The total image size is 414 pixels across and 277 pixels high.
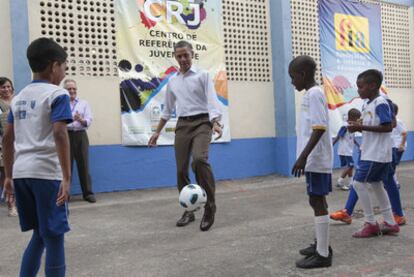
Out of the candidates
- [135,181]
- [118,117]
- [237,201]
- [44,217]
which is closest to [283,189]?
[237,201]

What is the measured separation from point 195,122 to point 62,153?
2485 millimetres

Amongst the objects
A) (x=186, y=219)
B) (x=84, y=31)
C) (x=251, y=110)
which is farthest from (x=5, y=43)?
(x=251, y=110)

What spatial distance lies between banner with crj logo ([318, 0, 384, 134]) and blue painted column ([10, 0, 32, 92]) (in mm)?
6095

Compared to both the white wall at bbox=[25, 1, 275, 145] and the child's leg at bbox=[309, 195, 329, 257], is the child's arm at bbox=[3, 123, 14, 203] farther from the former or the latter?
the white wall at bbox=[25, 1, 275, 145]

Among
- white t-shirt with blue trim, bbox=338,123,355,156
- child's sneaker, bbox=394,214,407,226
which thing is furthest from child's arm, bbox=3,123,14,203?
white t-shirt with blue trim, bbox=338,123,355,156

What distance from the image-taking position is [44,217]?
2.62m

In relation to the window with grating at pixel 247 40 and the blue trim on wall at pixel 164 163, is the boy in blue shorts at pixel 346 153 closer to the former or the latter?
the blue trim on wall at pixel 164 163

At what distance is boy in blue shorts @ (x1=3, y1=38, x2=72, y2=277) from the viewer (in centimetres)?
261

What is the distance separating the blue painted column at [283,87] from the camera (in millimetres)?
9203

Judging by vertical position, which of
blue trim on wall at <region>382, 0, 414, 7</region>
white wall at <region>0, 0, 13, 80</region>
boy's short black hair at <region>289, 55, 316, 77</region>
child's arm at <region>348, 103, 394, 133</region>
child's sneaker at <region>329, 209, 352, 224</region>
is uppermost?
blue trim on wall at <region>382, 0, 414, 7</region>

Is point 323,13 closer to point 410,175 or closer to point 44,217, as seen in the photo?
point 410,175

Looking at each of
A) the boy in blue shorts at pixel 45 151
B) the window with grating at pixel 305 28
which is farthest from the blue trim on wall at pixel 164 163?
the boy in blue shorts at pixel 45 151

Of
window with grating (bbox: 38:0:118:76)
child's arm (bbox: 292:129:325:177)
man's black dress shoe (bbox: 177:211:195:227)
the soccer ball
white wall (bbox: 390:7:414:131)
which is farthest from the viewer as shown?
white wall (bbox: 390:7:414:131)

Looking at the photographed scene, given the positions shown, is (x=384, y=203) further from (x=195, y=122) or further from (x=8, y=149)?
(x=8, y=149)
